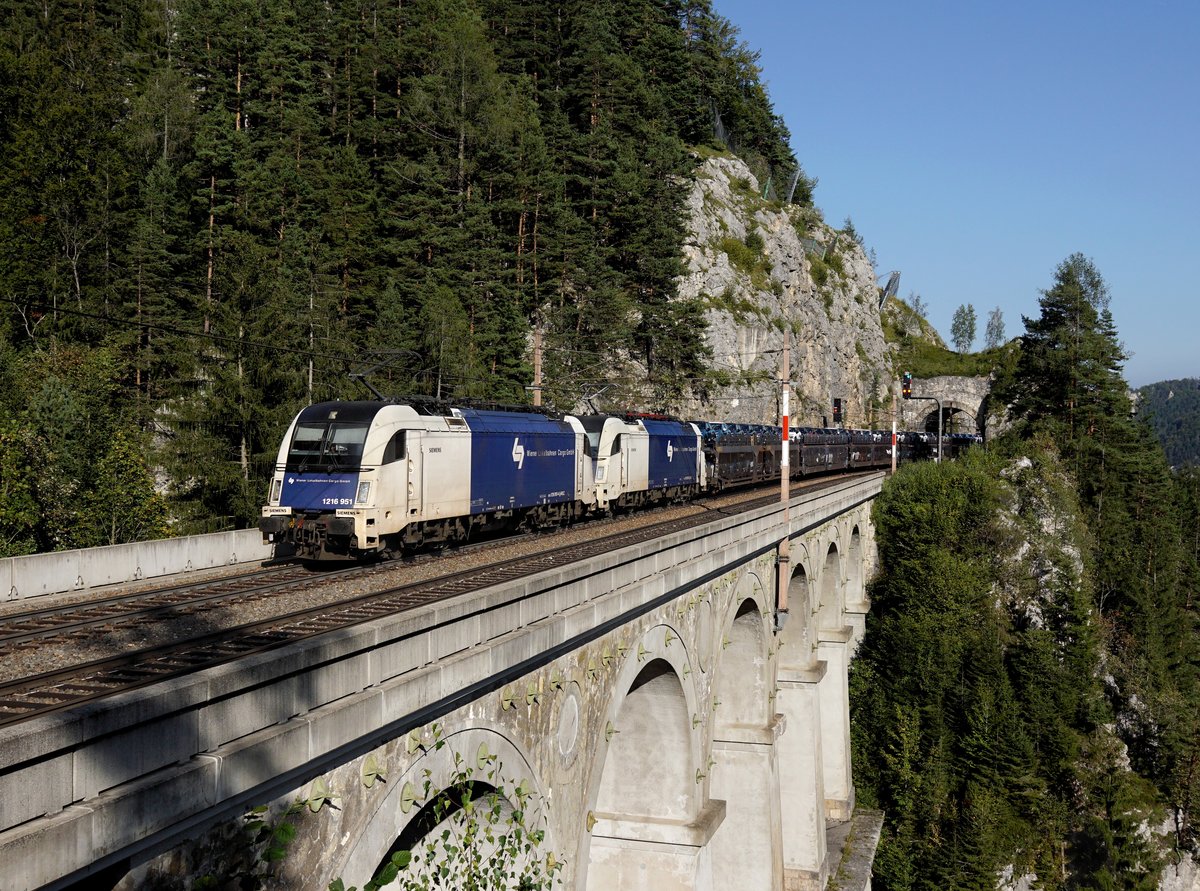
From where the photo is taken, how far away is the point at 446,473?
68.1 feet

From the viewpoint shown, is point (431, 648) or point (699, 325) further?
point (699, 325)

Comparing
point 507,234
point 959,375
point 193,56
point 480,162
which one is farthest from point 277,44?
point 959,375

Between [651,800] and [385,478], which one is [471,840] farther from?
[651,800]

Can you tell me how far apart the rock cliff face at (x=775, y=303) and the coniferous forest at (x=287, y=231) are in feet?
24.8

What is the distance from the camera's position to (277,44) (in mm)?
57062

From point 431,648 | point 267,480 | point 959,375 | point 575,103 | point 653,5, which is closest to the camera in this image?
point 431,648

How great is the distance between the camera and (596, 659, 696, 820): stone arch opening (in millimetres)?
18969

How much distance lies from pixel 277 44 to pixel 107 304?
2159 centimetres

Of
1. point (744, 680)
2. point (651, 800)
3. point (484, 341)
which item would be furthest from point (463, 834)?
point (484, 341)

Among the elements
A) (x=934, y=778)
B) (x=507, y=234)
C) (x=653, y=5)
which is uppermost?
(x=653, y=5)

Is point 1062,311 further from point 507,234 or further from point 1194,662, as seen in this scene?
point 507,234

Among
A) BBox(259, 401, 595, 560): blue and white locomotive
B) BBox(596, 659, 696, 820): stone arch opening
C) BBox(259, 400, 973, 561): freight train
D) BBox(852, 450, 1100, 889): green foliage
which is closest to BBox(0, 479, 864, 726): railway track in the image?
BBox(259, 401, 595, 560): blue and white locomotive

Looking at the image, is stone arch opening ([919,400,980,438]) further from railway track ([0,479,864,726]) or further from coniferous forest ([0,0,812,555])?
railway track ([0,479,864,726])

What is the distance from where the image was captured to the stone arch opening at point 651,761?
19.0 meters
